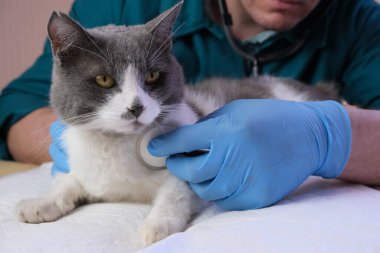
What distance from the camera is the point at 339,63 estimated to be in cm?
154

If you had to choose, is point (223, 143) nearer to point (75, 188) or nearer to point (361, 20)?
point (75, 188)

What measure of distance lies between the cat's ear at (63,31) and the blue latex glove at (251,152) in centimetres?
25

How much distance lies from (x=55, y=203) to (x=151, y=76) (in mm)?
328

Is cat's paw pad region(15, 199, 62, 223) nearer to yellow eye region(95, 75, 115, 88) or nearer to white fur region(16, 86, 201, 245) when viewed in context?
white fur region(16, 86, 201, 245)

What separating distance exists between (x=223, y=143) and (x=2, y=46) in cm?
187

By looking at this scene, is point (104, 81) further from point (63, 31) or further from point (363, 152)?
point (363, 152)

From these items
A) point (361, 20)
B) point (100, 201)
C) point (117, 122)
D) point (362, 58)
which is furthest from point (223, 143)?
point (361, 20)

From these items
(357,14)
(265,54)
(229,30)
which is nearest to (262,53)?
(265,54)

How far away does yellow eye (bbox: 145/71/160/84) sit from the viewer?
842mm

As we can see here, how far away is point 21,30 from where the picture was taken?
2.30m

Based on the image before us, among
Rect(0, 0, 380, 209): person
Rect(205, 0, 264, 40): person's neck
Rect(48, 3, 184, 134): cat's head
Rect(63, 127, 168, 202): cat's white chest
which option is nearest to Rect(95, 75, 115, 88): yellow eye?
Rect(48, 3, 184, 134): cat's head

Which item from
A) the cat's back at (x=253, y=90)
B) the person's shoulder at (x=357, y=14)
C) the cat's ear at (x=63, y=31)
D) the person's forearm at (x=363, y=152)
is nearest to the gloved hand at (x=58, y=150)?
the cat's ear at (x=63, y=31)

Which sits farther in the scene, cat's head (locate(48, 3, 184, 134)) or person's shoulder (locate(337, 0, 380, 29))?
person's shoulder (locate(337, 0, 380, 29))

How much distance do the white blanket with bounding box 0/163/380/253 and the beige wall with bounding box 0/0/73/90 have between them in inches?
60.3
